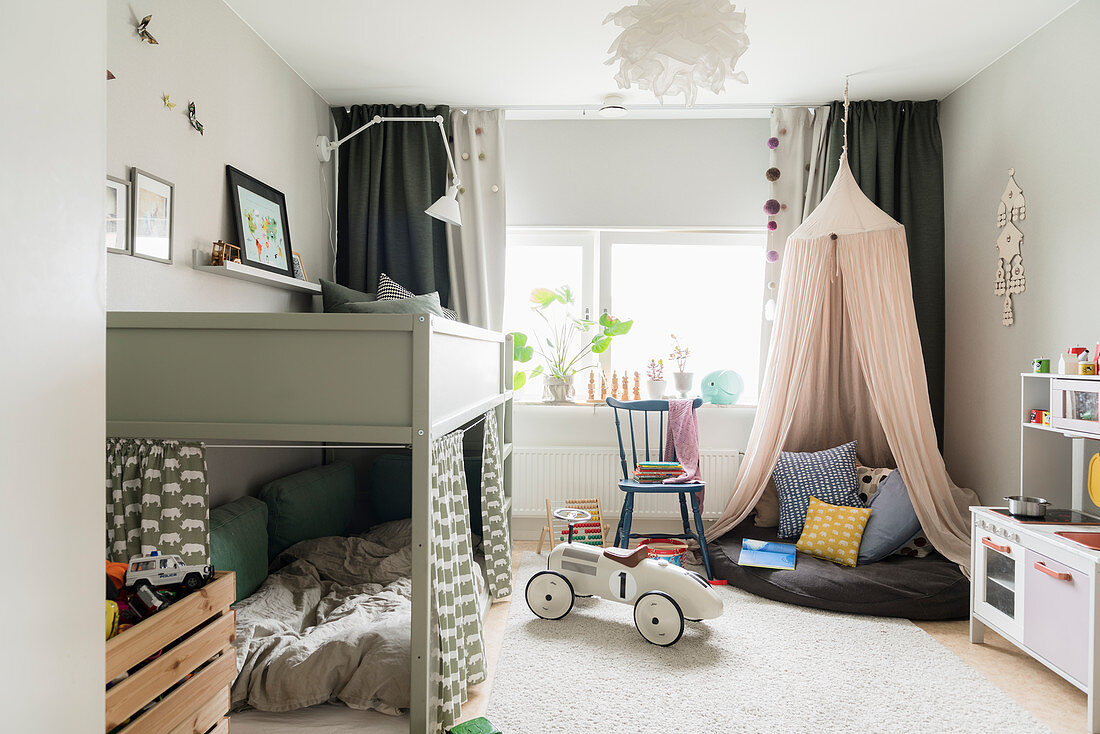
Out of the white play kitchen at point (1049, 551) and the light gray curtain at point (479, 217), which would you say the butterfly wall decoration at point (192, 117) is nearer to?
the light gray curtain at point (479, 217)

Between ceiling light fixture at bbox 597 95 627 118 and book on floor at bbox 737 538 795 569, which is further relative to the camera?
ceiling light fixture at bbox 597 95 627 118

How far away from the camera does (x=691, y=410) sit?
12.9 feet

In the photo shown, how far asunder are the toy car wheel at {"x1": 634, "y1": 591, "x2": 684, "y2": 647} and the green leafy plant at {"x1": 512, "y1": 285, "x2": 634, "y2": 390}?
1.79m

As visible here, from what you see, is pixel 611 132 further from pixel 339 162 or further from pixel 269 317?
pixel 269 317

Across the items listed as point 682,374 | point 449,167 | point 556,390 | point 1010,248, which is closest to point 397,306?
point 449,167

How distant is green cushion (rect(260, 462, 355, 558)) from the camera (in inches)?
120

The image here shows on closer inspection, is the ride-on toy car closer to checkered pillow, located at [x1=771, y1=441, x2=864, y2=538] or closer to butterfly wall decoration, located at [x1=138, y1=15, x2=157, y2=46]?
checkered pillow, located at [x1=771, y1=441, x2=864, y2=538]

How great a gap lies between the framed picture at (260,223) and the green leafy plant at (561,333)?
1485mm

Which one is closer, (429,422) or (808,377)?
(429,422)

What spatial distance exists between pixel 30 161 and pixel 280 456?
120 inches

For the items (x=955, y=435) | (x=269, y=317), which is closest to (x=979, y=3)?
(x=955, y=435)

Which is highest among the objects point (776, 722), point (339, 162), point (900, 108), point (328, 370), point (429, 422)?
point (900, 108)

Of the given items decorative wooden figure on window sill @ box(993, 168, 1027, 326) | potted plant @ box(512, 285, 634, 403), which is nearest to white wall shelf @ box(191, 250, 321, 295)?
potted plant @ box(512, 285, 634, 403)

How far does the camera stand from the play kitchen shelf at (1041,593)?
2156 millimetres
